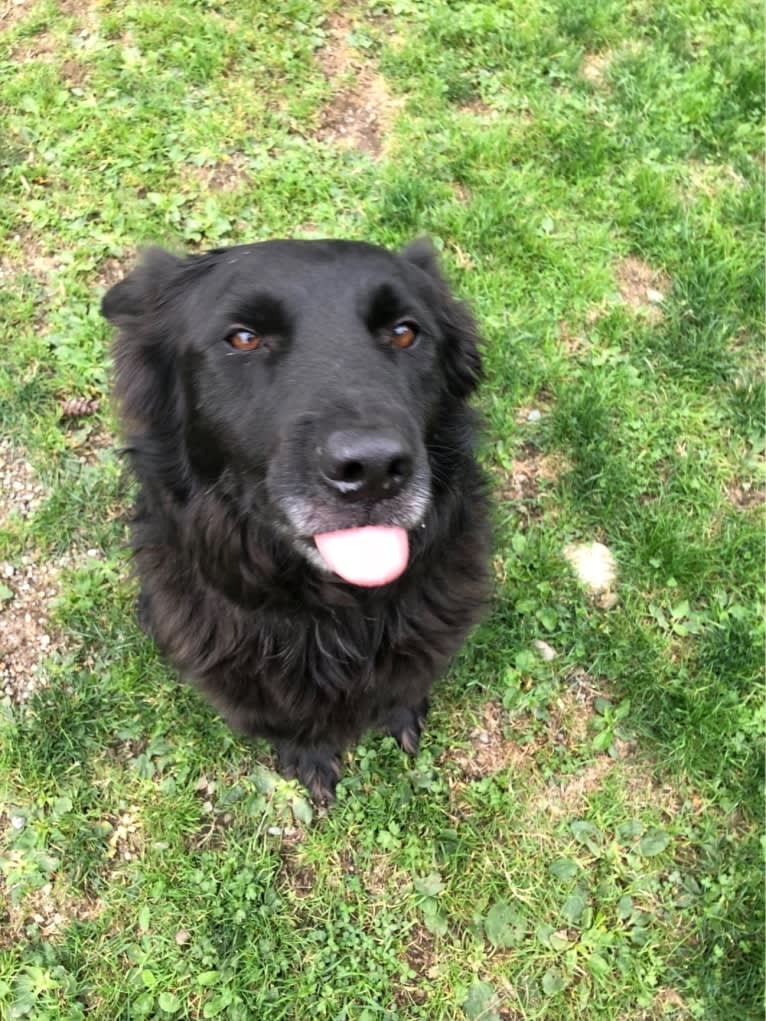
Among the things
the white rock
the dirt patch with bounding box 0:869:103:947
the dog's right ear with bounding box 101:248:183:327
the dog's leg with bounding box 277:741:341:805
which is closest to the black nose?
the dog's right ear with bounding box 101:248:183:327

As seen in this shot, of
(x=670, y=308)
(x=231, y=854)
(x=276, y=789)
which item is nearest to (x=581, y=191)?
(x=670, y=308)

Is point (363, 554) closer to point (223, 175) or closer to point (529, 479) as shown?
point (529, 479)

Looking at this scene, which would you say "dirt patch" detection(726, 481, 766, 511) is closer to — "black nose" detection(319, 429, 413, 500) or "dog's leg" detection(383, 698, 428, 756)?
"dog's leg" detection(383, 698, 428, 756)

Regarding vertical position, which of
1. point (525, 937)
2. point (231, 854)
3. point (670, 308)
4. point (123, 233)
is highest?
point (123, 233)

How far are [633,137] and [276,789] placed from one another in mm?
3909

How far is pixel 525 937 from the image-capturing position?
8.75 feet

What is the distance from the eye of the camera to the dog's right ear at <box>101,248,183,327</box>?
2.33 metres

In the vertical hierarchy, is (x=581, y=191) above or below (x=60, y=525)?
above

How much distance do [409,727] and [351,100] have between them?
3468 mm

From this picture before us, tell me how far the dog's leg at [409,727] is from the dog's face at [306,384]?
1.15 m

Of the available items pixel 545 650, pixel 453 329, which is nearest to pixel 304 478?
pixel 453 329

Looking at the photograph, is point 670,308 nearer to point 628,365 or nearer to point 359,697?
point 628,365

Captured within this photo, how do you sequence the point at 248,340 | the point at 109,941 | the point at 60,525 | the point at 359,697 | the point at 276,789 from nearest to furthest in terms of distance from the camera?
the point at 248,340 → the point at 359,697 → the point at 109,941 → the point at 276,789 → the point at 60,525

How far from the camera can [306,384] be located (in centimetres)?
185
